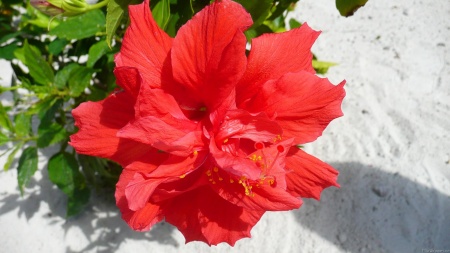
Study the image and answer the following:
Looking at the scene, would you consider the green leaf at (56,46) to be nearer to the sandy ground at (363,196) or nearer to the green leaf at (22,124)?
the green leaf at (22,124)

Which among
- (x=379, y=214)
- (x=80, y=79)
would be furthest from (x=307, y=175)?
(x=379, y=214)

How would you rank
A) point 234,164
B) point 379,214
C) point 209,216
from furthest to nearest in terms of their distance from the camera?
point 379,214 < point 209,216 < point 234,164

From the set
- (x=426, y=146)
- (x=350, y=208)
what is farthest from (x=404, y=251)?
(x=426, y=146)

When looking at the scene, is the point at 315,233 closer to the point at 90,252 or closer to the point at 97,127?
the point at 90,252

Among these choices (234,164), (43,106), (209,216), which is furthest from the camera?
(43,106)

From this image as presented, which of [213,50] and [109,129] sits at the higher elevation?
[213,50]

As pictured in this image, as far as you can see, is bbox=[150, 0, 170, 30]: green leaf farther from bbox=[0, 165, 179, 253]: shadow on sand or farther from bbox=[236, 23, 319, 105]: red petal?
bbox=[0, 165, 179, 253]: shadow on sand

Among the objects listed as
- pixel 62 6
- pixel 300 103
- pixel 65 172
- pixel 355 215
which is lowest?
pixel 355 215

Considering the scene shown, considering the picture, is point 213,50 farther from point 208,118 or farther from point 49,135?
point 49,135

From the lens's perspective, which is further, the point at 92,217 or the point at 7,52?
the point at 92,217
